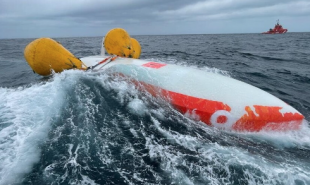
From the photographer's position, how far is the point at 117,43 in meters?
7.84

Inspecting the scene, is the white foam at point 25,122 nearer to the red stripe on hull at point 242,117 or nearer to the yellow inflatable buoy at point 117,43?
the yellow inflatable buoy at point 117,43

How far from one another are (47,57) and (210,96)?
4975 millimetres

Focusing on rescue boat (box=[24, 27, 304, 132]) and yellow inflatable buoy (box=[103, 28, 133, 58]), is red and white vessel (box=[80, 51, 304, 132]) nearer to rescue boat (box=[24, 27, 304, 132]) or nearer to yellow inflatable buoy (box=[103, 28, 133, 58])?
rescue boat (box=[24, 27, 304, 132])

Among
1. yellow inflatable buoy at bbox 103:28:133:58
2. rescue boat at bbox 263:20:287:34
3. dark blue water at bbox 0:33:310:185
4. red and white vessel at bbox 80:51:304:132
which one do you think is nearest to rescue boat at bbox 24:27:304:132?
red and white vessel at bbox 80:51:304:132

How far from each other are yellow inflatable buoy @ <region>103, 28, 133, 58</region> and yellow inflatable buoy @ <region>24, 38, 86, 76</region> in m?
1.45

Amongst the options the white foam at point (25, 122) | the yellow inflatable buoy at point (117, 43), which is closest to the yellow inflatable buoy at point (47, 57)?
the white foam at point (25, 122)

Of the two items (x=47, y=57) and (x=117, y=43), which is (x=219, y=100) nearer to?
(x=117, y=43)

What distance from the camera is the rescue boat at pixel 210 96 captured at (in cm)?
466

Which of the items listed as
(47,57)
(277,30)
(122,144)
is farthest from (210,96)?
(277,30)

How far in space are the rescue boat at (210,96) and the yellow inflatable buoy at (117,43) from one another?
4.81 feet

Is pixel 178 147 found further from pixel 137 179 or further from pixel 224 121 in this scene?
pixel 224 121

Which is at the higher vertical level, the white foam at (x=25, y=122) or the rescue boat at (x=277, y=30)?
the rescue boat at (x=277, y=30)

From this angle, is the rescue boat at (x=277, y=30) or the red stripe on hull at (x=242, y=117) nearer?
the red stripe on hull at (x=242, y=117)

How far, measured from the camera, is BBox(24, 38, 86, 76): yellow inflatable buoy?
21.4ft
